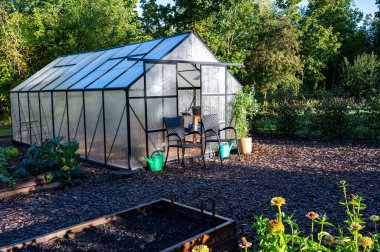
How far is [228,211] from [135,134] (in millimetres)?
3034

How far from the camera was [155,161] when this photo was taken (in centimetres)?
691

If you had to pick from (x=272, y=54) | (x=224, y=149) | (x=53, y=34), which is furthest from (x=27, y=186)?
(x=272, y=54)

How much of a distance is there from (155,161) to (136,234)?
11.9 feet

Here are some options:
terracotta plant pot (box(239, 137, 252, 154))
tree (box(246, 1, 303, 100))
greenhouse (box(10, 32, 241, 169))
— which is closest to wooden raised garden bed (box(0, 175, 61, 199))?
greenhouse (box(10, 32, 241, 169))

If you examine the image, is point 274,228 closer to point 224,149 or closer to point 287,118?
point 224,149

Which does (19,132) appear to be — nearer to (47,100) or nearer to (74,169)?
(47,100)

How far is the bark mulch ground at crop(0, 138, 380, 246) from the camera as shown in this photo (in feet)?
14.3

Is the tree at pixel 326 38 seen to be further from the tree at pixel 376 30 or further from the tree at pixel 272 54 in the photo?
the tree at pixel 272 54

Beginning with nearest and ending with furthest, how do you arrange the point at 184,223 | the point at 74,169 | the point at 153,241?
the point at 153,241, the point at 184,223, the point at 74,169

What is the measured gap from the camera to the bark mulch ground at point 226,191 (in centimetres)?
436

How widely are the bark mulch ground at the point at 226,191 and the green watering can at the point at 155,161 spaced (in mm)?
214

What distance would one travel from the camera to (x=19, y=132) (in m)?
11.2

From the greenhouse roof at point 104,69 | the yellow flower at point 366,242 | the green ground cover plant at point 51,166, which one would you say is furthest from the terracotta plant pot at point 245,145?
the yellow flower at point 366,242

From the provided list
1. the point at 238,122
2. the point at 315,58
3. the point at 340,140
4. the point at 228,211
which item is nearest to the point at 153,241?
the point at 228,211
